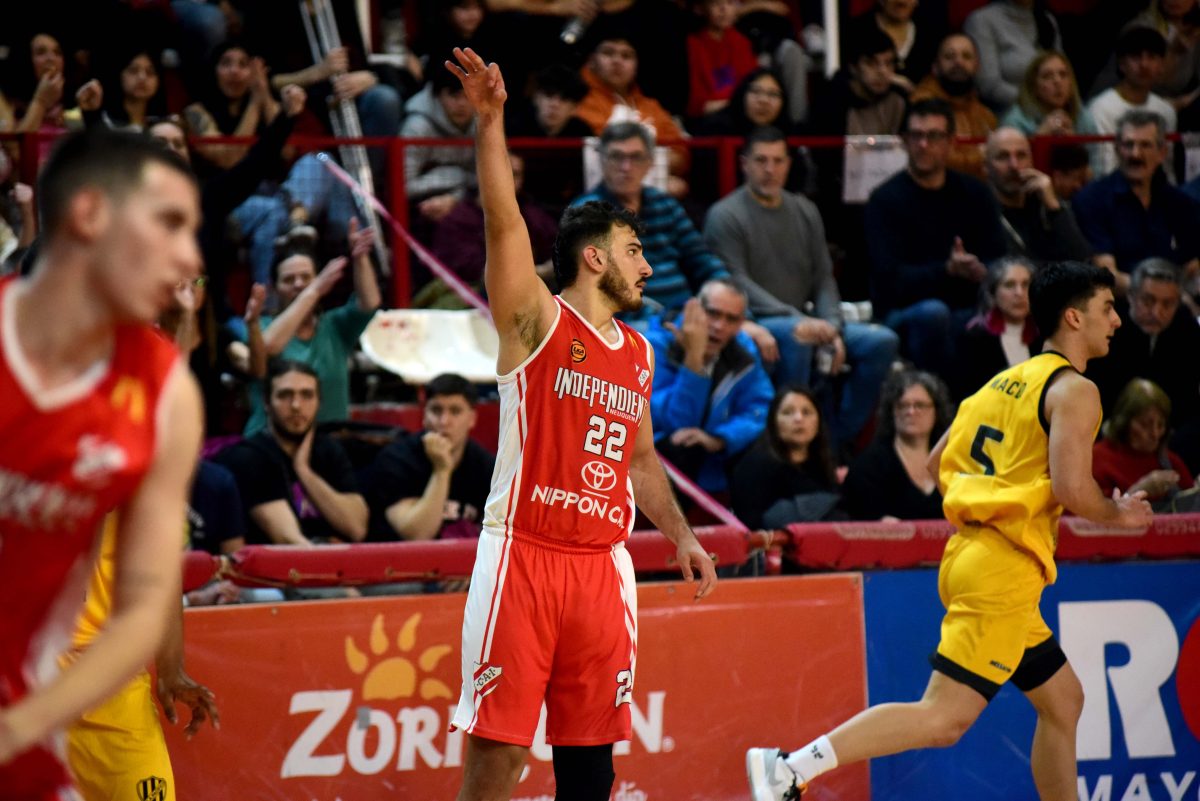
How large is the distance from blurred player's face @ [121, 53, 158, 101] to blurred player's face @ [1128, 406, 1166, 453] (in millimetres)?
6021

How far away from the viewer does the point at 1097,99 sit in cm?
1141

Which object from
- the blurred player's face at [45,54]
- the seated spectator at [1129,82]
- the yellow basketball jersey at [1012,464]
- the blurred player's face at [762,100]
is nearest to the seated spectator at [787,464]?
the yellow basketball jersey at [1012,464]

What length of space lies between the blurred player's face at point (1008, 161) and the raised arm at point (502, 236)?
604 cm

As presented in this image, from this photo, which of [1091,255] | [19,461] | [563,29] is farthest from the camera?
[563,29]

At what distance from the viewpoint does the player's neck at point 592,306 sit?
16.4 ft

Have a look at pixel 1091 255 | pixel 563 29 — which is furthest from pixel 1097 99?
pixel 563 29

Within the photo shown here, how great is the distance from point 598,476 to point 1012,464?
1818 millimetres

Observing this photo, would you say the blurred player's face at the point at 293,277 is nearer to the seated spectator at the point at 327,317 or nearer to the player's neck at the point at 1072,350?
the seated spectator at the point at 327,317

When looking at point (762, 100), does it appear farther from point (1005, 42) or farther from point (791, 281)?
point (1005, 42)

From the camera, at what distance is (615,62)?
1025cm

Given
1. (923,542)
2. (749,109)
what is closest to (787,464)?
(923,542)

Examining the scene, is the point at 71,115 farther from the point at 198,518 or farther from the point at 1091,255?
the point at 1091,255

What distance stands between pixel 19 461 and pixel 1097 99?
33.7ft

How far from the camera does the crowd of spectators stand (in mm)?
7727
